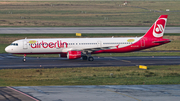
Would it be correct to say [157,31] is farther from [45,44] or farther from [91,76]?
[91,76]

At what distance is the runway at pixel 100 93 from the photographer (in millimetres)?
27438

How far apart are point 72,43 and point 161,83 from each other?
22.9 metres

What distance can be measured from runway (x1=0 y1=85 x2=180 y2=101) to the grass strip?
2553 mm

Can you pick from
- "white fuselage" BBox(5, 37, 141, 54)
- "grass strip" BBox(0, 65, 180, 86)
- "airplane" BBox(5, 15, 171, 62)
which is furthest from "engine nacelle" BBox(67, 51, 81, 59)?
"grass strip" BBox(0, 65, 180, 86)

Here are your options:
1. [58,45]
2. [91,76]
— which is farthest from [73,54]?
[91,76]

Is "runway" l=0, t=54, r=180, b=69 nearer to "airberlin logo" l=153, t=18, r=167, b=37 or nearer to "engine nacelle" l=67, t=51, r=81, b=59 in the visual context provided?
"engine nacelle" l=67, t=51, r=81, b=59

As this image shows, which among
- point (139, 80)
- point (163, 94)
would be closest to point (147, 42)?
point (139, 80)

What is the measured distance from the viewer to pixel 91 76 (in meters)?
38.8

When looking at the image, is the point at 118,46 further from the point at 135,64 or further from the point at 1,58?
the point at 1,58

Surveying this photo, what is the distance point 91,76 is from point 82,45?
51.6ft

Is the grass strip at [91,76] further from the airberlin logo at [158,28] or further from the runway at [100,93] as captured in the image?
the airberlin logo at [158,28]

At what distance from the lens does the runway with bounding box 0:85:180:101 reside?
2744 centimetres

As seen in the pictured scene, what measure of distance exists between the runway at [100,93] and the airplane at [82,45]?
802 inches

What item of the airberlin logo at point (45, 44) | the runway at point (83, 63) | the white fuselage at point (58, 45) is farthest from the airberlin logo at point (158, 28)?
the airberlin logo at point (45, 44)
